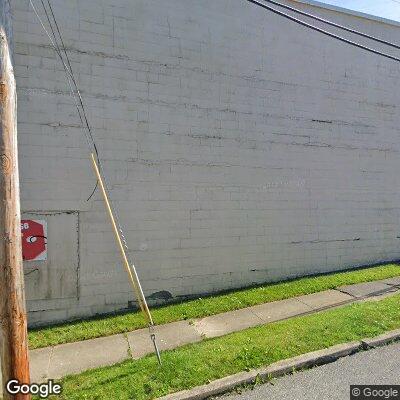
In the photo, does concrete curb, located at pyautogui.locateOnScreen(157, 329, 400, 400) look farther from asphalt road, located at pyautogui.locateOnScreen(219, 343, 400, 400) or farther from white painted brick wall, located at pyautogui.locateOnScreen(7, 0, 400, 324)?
white painted brick wall, located at pyautogui.locateOnScreen(7, 0, 400, 324)

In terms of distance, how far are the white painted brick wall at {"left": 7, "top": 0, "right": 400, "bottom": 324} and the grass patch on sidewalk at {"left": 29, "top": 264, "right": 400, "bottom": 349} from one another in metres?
0.30

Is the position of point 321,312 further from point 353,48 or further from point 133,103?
point 353,48

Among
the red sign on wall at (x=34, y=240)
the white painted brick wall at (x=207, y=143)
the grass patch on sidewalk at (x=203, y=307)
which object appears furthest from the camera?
the white painted brick wall at (x=207, y=143)

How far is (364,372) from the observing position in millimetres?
4270

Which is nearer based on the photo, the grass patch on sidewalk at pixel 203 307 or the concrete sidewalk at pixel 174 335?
the concrete sidewalk at pixel 174 335

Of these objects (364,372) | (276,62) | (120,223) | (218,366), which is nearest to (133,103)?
(120,223)

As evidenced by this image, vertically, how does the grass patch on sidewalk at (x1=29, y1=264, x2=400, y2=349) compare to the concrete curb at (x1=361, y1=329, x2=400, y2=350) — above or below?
below

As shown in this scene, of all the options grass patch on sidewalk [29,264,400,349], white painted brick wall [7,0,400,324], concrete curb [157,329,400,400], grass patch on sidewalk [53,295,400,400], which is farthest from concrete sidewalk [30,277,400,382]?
concrete curb [157,329,400,400]

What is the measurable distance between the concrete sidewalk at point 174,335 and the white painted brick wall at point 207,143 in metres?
1.01

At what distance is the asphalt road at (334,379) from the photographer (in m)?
3.87

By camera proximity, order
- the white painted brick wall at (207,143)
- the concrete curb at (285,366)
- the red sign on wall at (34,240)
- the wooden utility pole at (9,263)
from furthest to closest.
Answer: the white painted brick wall at (207,143) < the red sign on wall at (34,240) < the concrete curb at (285,366) < the wooden utility pole at (9,263)

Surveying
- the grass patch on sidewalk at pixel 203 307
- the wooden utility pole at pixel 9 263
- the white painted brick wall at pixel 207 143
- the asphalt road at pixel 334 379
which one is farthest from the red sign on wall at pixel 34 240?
the asphalt road at pixel 334 379

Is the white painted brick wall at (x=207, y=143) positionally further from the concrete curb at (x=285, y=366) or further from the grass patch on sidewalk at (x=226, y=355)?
the concrete curb at (x=285, y=366)

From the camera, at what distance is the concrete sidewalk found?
15.7 ft
